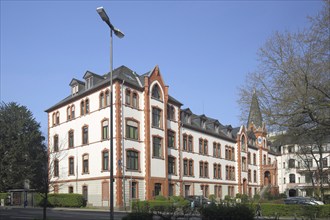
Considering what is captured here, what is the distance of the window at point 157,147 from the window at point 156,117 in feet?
5.43

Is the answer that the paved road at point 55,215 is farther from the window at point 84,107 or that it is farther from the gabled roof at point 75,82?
the gabled roof at point 75,82

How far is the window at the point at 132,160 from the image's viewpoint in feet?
147

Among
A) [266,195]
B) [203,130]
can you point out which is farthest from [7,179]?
[266,195]

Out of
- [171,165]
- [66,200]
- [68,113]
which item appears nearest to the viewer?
[66,200]

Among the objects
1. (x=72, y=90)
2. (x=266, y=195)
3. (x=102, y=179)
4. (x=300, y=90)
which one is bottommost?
(x=266, y=195)

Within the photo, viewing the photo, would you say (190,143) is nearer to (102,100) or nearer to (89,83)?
(102,100)

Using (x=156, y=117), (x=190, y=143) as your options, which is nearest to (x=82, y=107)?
(x=156, y=117)

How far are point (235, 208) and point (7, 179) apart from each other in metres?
48.1

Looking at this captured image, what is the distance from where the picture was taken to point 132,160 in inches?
1794

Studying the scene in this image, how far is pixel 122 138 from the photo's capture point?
146ft

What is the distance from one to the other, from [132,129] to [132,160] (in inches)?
136

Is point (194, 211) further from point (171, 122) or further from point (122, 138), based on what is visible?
point (171, 122)

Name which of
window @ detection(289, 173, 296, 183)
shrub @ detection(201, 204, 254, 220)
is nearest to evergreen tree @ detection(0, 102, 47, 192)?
shrub @ detection(201, 204, 254, 220)

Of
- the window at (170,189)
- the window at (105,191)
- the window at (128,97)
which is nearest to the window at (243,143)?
the window at (170,189)
